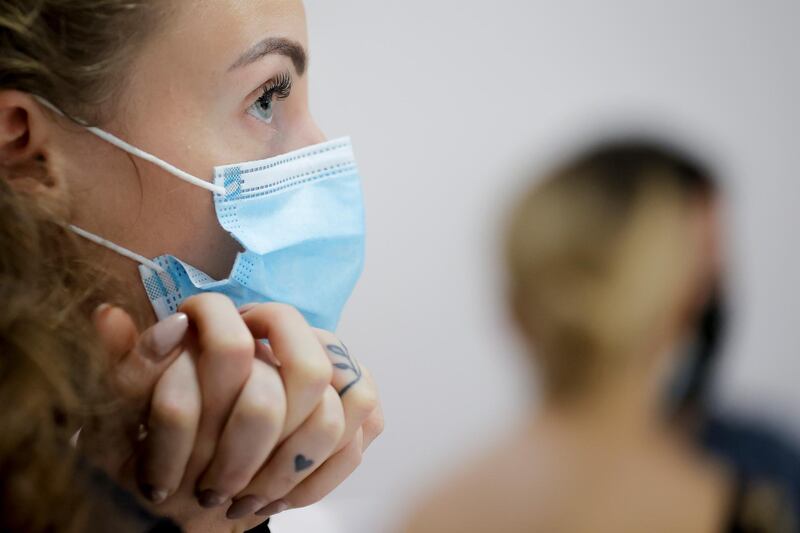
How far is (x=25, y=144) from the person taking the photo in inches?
36.5

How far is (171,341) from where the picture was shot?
77 cm

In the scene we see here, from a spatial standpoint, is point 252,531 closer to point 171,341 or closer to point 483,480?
point 171,341

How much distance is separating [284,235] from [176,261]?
0.15 m

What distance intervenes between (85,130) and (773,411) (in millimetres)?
1983

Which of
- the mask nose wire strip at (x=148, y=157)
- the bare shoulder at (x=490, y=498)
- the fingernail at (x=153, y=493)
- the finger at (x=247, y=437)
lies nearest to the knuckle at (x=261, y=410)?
the finger at (x=247, y=437)

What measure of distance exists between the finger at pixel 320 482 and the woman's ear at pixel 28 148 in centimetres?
45

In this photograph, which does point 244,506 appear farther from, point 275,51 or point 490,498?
point 490,498

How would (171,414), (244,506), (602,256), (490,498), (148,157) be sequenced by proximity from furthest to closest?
1. (602,256)
2. (490,498)
3. (148,157)
4. (244,506)
5. (171,414)

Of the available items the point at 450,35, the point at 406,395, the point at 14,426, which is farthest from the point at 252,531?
the point at 450,35

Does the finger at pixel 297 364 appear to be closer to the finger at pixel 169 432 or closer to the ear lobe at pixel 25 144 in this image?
the finger at pixel 169 432

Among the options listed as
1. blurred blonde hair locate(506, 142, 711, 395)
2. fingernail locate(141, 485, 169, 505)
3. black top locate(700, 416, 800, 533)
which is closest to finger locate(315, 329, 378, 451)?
fingernail locate(141, 485, 169, 505)

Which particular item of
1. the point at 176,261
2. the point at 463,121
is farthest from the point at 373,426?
the point at 463,121

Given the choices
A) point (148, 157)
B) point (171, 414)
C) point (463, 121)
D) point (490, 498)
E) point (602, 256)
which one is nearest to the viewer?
point (171, 414)

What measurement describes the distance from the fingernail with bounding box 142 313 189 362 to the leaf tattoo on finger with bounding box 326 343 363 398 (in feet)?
0.60
